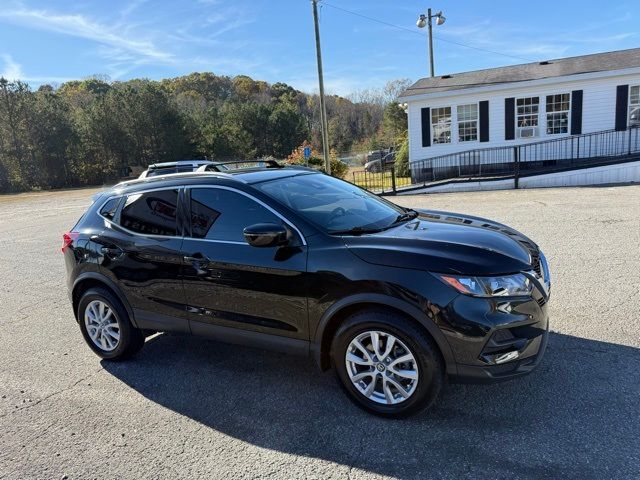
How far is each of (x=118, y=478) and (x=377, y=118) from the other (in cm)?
7294

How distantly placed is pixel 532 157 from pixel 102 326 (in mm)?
17447

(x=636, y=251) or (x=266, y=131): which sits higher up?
(x=266, y=131)

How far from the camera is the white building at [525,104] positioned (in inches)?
672

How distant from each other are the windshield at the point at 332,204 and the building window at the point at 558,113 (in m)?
16.2

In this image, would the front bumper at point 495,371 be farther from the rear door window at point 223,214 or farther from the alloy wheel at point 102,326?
the alloy wheel at point 102,326

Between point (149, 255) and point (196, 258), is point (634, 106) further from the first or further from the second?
point (149, 255)

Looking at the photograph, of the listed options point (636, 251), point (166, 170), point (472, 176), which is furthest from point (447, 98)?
point (636, 251)

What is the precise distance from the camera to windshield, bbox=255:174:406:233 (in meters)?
3.64

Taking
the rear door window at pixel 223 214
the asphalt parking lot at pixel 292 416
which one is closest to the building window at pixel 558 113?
the asphalt parking lot at pixel 292 416

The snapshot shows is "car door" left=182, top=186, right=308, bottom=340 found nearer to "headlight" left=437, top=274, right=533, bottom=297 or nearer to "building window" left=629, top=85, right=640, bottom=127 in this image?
"headlight" left=437, top=274, right=533, bottom=297

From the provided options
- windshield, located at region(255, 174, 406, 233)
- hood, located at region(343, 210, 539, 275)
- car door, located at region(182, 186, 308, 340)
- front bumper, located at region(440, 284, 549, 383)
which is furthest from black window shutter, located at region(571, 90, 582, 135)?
car door, located at region(182, 186, 308, 340)

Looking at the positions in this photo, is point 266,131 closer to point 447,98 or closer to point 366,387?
point 447,98

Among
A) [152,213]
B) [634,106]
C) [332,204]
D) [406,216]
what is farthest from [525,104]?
[152,213]

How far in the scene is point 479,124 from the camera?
741 inches
